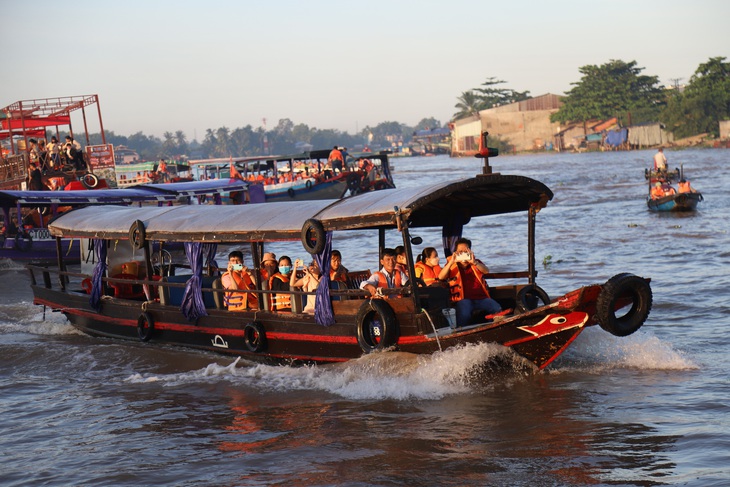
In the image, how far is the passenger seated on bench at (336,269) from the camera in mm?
10055

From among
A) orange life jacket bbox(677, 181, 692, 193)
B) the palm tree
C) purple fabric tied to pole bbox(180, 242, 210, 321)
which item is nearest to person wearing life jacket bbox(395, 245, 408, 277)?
purple fabric tied to pole bbox(180, 242, 210, 321)

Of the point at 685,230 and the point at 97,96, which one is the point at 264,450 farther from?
the point at 97,96

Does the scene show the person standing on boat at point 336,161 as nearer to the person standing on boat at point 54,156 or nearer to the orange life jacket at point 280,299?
the person standing on boat at point 54,156

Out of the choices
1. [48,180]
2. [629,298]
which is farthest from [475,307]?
[48,180]

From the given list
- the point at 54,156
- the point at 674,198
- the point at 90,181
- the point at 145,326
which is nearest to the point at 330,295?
the point at 145,326

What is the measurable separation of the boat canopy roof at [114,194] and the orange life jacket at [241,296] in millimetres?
10504

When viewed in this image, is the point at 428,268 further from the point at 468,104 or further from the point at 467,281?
the point at 468,104

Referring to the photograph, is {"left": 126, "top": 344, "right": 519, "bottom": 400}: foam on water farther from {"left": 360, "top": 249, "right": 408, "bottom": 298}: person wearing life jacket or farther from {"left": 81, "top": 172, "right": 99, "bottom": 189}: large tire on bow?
{"left": 81, "top": 172, "right": 99, "bottom": 189}: large tire on bow

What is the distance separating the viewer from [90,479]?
730 cm

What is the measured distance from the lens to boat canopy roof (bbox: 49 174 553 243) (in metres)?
8.78

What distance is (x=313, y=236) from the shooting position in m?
9.30

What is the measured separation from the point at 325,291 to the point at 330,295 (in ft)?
0.33

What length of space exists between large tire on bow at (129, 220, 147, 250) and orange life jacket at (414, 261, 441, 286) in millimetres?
3542

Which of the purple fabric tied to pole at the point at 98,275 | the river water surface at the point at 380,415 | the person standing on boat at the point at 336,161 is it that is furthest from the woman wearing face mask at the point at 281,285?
the person standing on boat at the point at 336,161
